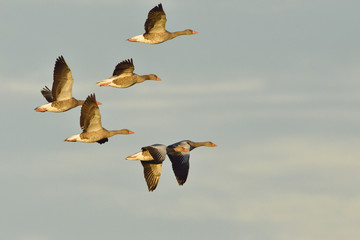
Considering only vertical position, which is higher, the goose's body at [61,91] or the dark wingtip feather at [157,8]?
the dark wingtip feather at [157,8]

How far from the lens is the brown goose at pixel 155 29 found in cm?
5416

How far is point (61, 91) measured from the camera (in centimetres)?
5272

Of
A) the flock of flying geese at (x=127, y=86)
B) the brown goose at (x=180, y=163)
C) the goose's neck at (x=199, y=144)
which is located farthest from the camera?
the goose's neck at (x=199, y=144)

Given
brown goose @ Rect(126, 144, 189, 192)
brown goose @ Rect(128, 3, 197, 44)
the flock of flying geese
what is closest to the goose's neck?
the flock of flying geese

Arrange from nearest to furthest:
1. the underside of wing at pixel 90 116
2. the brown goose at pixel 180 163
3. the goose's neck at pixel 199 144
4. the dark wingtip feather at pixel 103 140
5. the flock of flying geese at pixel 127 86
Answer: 1. the underside of wing at pixel 90 116
2. the flock of flying geese at pixel 127 86
3. the brown goose at pixel 180 163
4. the dark wingtip feather at pixel 103 140
5. the goose's neck at pixel 199 144

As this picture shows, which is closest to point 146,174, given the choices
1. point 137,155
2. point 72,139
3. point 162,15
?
point 137,155

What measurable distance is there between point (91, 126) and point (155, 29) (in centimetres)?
801

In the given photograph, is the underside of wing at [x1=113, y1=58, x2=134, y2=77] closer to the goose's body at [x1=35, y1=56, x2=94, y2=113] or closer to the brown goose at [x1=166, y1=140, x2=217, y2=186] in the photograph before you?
the goose's body at [x1=35, y1=56, x2=94, y2=113]

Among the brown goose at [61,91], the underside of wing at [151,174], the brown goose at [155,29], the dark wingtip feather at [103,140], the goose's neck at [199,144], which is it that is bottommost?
the underside of wing at [151,174]

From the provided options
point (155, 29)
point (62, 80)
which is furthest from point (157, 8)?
point (62, 80)

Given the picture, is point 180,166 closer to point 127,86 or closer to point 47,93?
point 127,86

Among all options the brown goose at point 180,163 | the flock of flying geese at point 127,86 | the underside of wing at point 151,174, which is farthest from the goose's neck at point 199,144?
the brown goose at point 180,163

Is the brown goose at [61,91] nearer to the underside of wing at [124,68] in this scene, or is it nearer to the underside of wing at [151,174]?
the underside of wing at [124,68]

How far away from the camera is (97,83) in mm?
53969
